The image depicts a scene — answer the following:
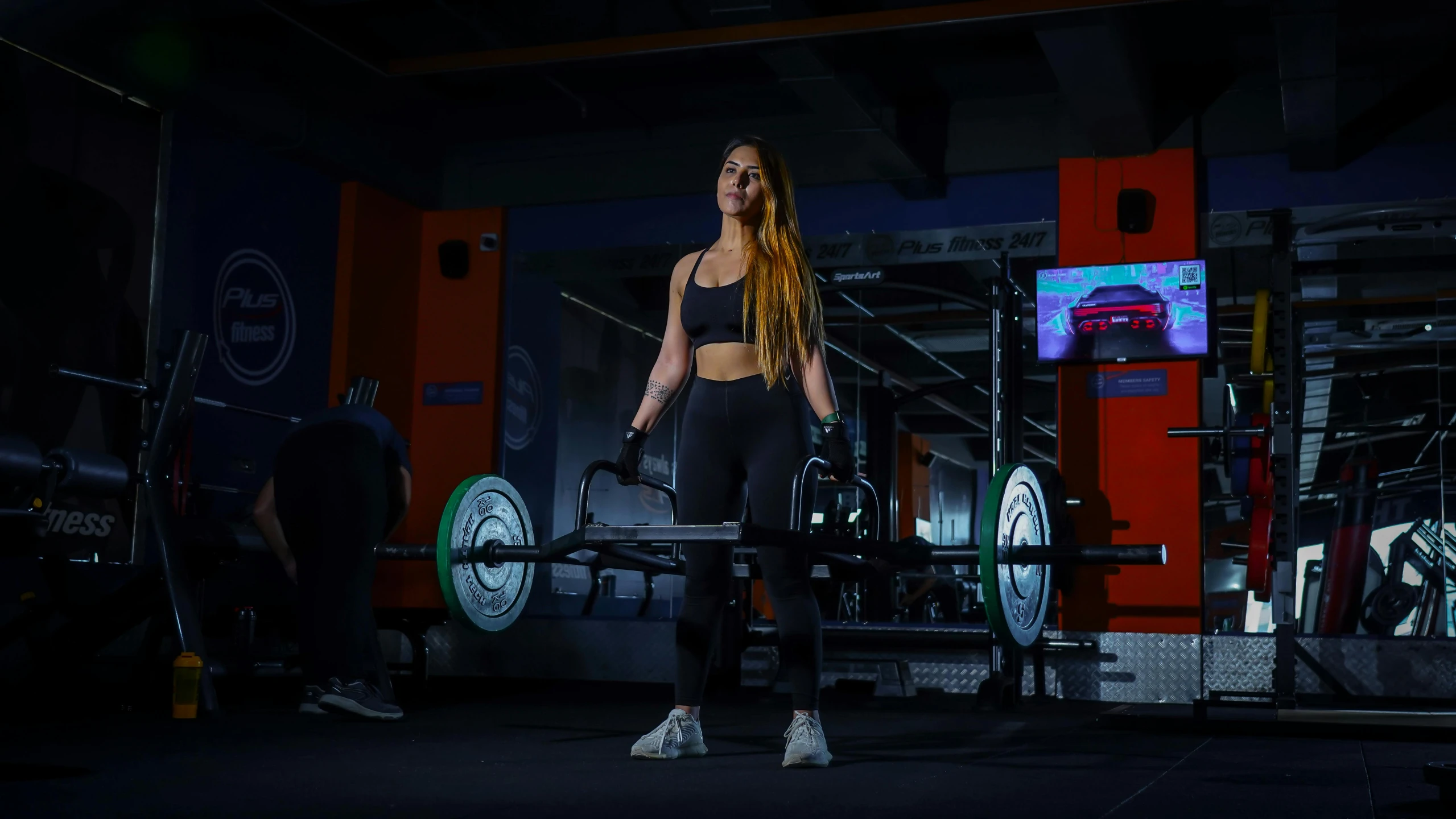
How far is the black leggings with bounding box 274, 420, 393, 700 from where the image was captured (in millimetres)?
3922

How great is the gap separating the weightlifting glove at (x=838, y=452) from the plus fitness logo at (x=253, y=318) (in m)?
4.94

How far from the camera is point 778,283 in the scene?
307cm

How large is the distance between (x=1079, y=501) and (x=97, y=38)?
530 cm

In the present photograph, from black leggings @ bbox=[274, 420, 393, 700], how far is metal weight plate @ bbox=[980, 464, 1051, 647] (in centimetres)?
186

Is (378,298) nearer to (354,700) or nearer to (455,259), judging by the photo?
(455,259)

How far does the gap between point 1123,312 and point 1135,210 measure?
544mm

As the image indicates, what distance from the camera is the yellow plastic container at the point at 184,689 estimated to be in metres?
4.14

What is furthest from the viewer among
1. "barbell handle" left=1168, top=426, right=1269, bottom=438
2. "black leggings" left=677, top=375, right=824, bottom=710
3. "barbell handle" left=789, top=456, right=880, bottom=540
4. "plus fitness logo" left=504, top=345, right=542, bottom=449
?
"plus fitness logo" left=504, top=345, right=542, bottom=449

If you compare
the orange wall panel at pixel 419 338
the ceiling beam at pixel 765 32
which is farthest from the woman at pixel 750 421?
the orange wall panel at pixel 419 338

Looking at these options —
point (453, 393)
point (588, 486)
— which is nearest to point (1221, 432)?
point (588, 486)

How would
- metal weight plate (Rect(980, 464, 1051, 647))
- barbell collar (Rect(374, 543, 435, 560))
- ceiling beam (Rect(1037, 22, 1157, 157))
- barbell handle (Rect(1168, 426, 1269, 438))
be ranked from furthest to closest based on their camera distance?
ceiling beam (Rect(1037, 22, 1157, 157)) < barbell handle (Rect(1168, 426, 1269, 438)) < barbell collar (Rect(374, 543, 435, 560)) < metal weight plate (Rect(980, 464, 1051, 647))

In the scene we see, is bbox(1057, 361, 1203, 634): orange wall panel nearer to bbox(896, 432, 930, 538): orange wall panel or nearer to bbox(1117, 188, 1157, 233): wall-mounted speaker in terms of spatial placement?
bbox(1117, 188, 1157, 233): wall-mounted speaker

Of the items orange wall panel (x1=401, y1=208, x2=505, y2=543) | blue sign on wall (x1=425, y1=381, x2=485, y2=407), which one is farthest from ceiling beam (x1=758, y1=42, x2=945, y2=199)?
blue sign on wall (x1=425, y1=381, x2=485, y2=407)

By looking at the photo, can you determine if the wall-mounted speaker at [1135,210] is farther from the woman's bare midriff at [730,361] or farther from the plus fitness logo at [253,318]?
the plus fitness logo at [253,318]
